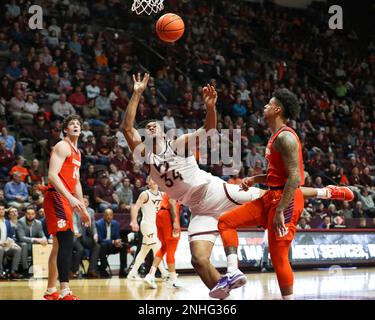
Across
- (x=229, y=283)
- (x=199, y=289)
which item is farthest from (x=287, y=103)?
(x=199, y=289)

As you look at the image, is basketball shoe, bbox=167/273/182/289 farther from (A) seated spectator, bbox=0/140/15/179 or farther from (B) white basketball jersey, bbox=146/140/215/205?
(A) seated spectator, bbox=0/140/15/179

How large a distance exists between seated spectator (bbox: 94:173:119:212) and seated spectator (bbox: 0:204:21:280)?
8.54 feet

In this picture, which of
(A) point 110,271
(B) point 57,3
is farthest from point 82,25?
(A) point 110,271

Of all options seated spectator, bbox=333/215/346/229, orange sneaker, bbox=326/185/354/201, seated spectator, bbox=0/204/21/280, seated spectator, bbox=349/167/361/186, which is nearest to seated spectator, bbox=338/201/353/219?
seated spectator, bbox=333/215/346/229

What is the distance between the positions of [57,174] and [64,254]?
945 millimetres

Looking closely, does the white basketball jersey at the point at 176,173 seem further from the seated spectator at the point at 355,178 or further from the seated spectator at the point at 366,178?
the seated spectator at the point at 366,178

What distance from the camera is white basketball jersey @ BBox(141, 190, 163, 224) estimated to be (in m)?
13.1

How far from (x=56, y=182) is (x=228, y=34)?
59.7 ft

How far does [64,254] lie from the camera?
8.03 meters

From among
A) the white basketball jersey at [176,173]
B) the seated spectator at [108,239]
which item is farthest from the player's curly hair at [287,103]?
the seated spectator at [108,239]

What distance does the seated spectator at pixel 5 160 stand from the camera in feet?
50.0

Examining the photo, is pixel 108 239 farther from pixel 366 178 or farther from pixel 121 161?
pixel 366 178

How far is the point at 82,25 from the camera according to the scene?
21.0m
